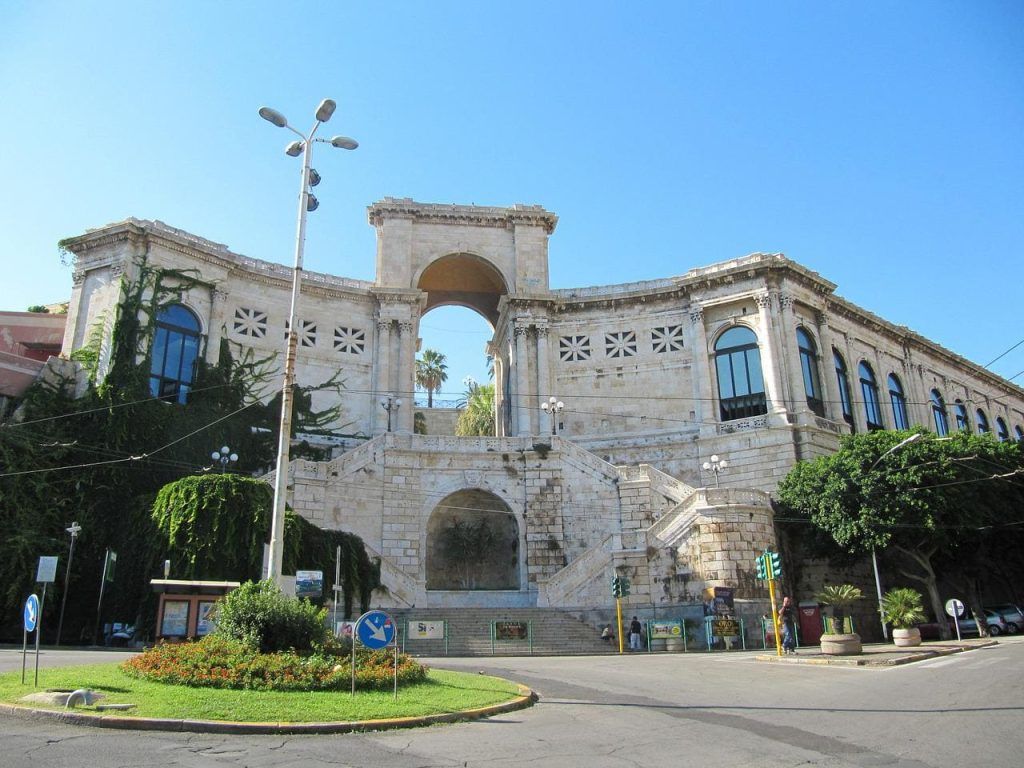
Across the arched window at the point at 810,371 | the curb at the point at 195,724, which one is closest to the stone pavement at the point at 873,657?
the curb at the point at 195,724

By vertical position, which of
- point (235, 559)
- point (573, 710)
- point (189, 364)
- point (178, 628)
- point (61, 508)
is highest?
point (189, 364)

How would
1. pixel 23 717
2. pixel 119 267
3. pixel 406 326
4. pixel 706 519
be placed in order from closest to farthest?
pixel 23 717 < pixel 706 519 < pixel 119 267 < pixel 406 326

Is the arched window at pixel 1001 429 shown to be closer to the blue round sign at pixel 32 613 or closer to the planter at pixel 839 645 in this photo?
the planter at pixel 839 645

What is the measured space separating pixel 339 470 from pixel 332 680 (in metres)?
24.4

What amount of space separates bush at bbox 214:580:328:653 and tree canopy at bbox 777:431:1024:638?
86.8 feet

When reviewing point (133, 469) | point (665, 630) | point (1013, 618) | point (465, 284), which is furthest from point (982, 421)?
point (133, 469)

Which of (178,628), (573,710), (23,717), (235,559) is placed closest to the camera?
(23,717)

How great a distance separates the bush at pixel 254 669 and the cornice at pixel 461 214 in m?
38.1

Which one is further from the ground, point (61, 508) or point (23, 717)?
point (61, 508)

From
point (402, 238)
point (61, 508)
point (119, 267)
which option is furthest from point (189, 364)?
point (402, 238)

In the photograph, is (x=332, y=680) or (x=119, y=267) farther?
(x=119, y=267)

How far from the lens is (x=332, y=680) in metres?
13.3

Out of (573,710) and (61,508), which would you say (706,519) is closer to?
(573,710)

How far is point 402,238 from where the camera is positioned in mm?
49438
